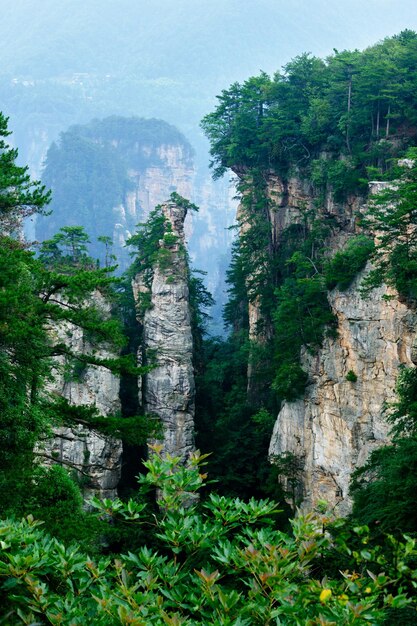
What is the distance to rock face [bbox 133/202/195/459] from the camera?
1123 inches

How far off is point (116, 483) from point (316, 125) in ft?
54.4

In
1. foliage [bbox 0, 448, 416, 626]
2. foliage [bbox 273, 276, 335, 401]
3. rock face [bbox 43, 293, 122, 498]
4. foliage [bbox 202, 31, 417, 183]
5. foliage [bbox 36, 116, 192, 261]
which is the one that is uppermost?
foliage [bbox 36, 116, 192, 261]

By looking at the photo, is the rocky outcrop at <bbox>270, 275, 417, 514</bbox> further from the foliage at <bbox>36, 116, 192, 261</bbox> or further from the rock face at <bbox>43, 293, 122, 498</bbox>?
the foliage at <bbox>36, 116, 192, 261</bbox>

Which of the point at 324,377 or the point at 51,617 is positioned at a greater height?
the point at 324,377

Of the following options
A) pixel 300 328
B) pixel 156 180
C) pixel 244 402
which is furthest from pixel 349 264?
pixel 156 180

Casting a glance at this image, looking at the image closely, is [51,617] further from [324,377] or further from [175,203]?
[175,203]

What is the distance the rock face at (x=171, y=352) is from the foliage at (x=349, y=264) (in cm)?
863

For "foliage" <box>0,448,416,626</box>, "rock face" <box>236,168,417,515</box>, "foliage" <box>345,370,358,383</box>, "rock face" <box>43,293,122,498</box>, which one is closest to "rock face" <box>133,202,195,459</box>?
"rock face" <box>43,293,122,498</box>

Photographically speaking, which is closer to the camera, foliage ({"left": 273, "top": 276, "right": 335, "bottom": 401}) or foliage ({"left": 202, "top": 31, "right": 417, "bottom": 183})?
foliage ({"left": 273, "top": 276, "right": 335, "bottom": 401})

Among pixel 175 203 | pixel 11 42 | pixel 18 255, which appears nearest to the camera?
pixel 18 255

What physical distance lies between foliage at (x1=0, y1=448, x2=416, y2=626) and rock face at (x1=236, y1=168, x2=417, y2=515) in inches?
587

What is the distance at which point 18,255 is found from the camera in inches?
464

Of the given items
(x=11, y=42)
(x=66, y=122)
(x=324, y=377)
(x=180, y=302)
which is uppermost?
(x=11, y=42)

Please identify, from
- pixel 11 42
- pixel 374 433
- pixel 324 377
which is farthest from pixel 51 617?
pixel 11 42
